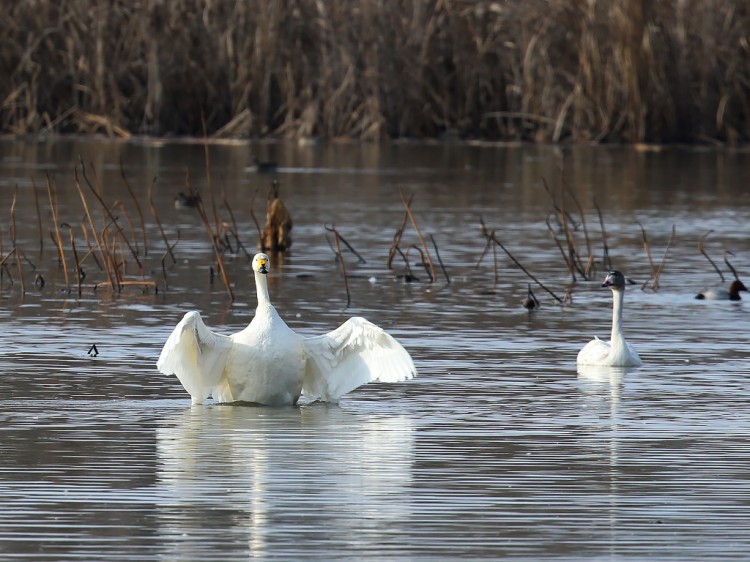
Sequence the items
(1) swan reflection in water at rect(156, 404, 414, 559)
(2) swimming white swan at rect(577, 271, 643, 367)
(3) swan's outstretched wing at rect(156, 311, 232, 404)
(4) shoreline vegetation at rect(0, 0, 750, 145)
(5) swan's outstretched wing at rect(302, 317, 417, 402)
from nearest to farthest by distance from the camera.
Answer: (1) swan reflection in water at rect(156, 404, 414, 559), (3) swan's outstretched wing at rect(156, 311, 232, 404), (5) swan's outstretched wing at rect(302, 317, 417, 402), (2) swimming white swan at rect(577, 271, 643, 367), (4) shoreline vegetation at rect(0, 0, 750, 145)

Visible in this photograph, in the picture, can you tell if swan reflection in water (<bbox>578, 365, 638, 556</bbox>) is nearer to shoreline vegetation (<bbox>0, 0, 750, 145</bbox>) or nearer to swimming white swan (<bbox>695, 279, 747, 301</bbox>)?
swimming white swan (<bbox>695, 279, 747, 301</bbox>)

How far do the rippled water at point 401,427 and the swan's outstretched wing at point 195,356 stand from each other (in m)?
0.17

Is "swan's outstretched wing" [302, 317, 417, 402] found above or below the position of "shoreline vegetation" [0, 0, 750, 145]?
below

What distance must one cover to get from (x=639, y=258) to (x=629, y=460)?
8.53 m

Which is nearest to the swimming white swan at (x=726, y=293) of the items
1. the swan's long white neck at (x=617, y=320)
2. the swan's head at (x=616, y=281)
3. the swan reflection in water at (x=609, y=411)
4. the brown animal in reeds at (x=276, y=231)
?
the swan's head at (x=616, y=281)

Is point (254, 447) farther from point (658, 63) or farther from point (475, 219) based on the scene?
point (658, 63)

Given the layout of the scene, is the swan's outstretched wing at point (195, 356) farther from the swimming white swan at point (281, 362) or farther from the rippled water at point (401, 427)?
the rippled water at point (401, 427)

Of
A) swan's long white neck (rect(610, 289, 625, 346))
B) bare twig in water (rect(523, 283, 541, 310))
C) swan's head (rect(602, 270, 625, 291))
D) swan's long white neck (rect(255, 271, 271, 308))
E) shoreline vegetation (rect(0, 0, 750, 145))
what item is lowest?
bare twig in water (rect(523, 283, 541, 310))

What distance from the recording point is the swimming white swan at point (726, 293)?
1310 centimetres

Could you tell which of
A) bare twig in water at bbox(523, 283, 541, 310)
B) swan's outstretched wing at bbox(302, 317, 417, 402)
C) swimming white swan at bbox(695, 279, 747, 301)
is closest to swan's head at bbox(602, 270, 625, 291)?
bare twig in water at bbox(523, 283, 541, 310)

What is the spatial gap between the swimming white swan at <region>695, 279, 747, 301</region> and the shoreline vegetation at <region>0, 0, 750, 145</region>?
1387 cm

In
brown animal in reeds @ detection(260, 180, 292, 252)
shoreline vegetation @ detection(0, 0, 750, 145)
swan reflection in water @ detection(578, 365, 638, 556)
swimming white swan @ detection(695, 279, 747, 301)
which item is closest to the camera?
swan reflection in water @ detection(578, 365, 638, 556)

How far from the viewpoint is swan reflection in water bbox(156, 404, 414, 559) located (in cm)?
606

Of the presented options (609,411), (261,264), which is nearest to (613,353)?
(609,411)
